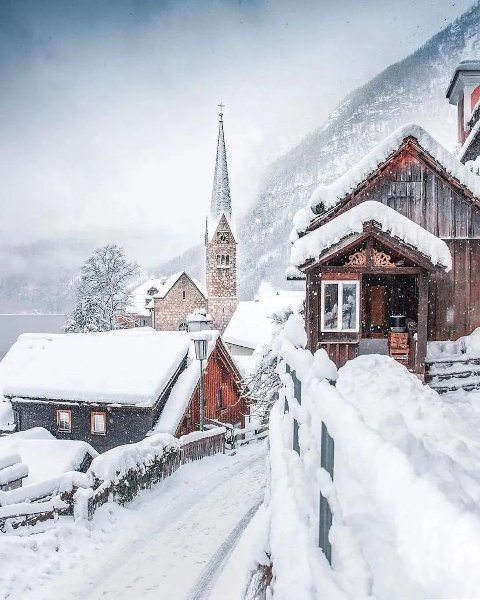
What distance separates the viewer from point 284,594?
2699 millimetres

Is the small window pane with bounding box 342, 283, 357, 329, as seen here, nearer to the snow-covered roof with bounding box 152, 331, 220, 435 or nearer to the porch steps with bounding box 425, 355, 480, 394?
the porch steps with bounding box 425, 355, 480, 394

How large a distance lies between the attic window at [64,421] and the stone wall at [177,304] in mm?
37749

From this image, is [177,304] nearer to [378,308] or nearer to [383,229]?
[378,308]

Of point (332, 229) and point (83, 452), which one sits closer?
point (332, 229)

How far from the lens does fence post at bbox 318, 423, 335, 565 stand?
2.57 metres

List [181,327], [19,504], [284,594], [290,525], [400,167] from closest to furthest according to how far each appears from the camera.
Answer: [284,594] < [290,525] < [19,504] < [400,167] < [181,327]

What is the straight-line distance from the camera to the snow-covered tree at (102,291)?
43.4 metres

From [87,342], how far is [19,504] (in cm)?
1325

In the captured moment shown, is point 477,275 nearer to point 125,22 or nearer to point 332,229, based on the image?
point 332,229

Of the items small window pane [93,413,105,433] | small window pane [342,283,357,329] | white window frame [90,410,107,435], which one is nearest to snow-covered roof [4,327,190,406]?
white window frame [90,410,107,435]

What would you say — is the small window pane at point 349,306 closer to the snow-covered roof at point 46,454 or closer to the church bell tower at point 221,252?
the snow-covered roof at point 46,454

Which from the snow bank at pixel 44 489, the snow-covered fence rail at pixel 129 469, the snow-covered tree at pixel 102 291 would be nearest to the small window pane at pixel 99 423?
the snow-covered fence rail at pixel 129 469

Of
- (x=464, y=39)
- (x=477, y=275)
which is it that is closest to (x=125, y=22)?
(x=464, y=39)

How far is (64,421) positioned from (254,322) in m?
31.1
